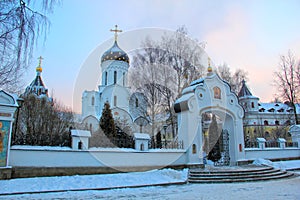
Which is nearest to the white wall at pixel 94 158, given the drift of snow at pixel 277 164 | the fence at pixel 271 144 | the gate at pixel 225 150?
the gate at pixel 225 150

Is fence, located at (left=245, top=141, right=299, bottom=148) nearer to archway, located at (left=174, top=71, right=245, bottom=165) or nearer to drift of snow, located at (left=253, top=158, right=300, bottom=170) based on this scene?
drift of snow, located at (left=253, top=158, right=300, bottom=170)

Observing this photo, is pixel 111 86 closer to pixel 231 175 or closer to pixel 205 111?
pixel 205 111

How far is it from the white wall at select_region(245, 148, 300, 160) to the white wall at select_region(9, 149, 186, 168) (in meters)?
4.91

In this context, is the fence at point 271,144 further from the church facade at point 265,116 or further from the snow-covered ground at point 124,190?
the church facade at point 265,116

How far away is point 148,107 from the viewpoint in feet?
62.3

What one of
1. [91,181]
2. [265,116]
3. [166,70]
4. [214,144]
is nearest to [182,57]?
[166,70]

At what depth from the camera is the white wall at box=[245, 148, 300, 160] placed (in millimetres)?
14680

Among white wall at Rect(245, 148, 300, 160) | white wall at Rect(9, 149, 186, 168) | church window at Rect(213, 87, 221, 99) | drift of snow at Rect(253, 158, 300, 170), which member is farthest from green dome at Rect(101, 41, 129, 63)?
drift of snow at Rect(253, 158, 300, 170)

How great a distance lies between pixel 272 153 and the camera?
15.5 meters

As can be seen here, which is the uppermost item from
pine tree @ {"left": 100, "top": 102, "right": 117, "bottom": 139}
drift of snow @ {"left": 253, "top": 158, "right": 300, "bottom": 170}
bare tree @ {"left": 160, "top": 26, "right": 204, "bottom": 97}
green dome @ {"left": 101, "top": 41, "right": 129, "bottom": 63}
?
green dome @ {"left": 101, "top": 41, "right": 129, "bottom": 63}

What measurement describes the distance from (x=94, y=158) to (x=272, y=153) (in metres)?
11.5

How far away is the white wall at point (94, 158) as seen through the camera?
888 centimetres

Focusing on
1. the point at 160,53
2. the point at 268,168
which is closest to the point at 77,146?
the point at 268,168

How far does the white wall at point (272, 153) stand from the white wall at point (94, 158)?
16.1 feet
